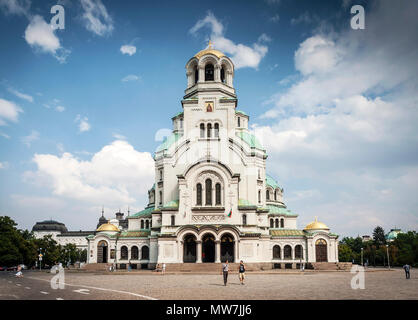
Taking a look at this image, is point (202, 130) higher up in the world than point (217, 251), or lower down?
higher up

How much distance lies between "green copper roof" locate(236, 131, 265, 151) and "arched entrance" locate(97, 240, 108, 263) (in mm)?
23541

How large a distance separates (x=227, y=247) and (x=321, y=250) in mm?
13318

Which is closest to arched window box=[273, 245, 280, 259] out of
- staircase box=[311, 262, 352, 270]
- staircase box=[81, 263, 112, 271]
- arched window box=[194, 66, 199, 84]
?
staircase box=[311, 262, 352, 270]

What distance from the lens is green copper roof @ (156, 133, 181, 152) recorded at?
2256 inches

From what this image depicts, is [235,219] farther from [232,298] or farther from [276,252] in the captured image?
[232,298]

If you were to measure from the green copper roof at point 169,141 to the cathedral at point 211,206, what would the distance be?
15 cm

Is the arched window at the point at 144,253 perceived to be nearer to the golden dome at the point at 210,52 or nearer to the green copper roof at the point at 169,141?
the green copper roof at the point at 169,141

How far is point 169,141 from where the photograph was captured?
58.0 metres

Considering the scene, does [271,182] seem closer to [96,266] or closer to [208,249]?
[208,249]

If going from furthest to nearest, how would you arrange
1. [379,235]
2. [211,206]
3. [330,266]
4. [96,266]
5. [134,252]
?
[379,235]
[134,252]
[96,266]
[330,266]
[211,206]

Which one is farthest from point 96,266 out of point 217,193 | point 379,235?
point 379,235

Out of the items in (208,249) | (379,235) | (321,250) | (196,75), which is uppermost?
(196,75)

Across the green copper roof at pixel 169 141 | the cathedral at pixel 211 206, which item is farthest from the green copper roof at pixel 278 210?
the green copper roof at pixel 169 141
